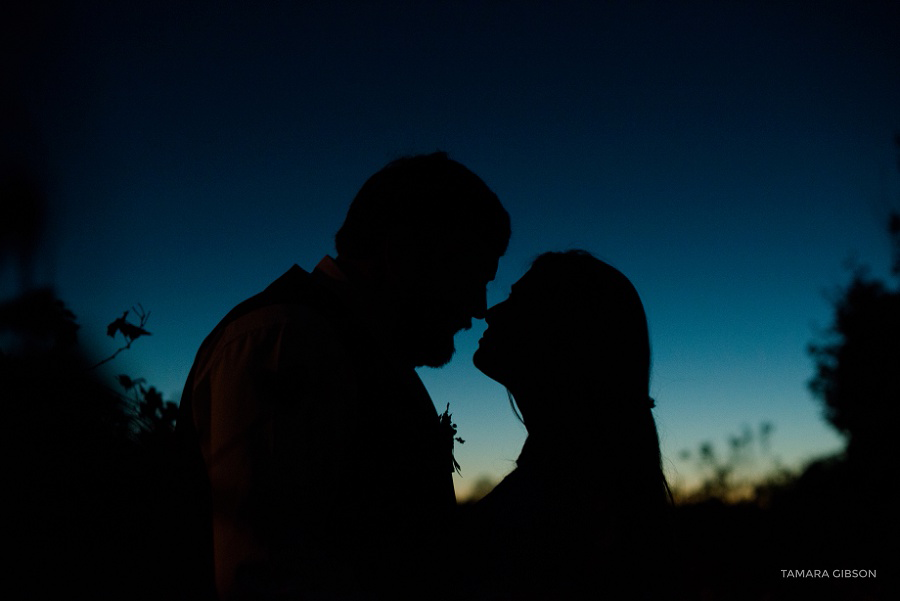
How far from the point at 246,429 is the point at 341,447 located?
25cm

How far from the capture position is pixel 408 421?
5.69 feet

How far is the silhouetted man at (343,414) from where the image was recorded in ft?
4.20

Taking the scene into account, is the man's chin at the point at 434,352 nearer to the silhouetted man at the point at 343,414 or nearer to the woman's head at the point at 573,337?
the silhouetted man at the point at 343,414

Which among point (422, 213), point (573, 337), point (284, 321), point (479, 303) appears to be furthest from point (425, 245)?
point (573, 337)

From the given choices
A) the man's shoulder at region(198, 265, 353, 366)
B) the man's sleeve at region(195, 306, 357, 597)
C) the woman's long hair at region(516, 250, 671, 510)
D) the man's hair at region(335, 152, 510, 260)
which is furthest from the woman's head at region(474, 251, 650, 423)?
the man's sleeve at region(195, 306, 357, 597)

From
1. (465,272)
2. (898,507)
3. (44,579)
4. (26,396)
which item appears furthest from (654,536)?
(898,507)

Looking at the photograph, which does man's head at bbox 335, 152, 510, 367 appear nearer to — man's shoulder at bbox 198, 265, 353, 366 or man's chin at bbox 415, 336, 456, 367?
man's chin at bbox 415, 336, 456, 367

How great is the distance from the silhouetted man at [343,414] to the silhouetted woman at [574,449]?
0.49 meters

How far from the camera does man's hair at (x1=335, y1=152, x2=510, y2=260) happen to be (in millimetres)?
2240

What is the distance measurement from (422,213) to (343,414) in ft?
3.41

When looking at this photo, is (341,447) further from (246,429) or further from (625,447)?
(625,447)

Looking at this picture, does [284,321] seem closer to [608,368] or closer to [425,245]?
[425,245]

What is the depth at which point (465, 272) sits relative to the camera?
2.32 metres

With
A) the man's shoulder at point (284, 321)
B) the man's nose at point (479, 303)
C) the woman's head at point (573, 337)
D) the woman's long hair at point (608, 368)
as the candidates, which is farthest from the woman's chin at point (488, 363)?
the man's shoulder at point (284, 321)
